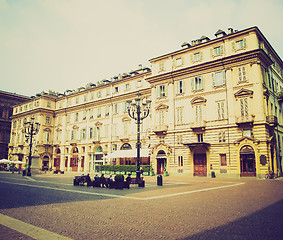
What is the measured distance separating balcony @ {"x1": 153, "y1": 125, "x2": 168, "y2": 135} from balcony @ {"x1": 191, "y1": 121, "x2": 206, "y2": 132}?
4309mm

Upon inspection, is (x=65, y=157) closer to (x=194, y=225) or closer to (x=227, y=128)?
(x=227, y=128)

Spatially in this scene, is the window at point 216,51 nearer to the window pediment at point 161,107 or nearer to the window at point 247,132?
the window pediment at point 161,107

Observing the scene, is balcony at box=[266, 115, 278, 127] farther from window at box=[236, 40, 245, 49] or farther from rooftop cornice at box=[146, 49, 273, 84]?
window at box=[236, 40, 245, 49]

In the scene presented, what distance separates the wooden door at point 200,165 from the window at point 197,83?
30.3 ft

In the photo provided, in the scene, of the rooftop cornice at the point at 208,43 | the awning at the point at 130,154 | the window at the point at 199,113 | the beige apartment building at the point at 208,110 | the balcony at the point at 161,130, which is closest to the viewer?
the beige apartment building at the point at 208,110

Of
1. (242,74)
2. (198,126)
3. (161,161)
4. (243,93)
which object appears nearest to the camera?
(243,93)

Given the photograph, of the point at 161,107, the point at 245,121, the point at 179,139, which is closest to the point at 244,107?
the point at 245,121

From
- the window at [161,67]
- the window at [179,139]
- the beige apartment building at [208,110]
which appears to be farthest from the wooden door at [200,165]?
the window at [161,67]

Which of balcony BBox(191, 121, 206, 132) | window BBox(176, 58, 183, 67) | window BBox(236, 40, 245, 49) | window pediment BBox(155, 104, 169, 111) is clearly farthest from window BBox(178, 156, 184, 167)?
window BBox(236, 40, 245, 49)

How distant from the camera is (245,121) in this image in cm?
2786

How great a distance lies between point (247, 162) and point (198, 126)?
287 inches

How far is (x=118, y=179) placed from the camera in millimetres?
Result: 16953

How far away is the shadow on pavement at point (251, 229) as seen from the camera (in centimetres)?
579

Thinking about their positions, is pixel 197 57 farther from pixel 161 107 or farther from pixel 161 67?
pixel 161 107
